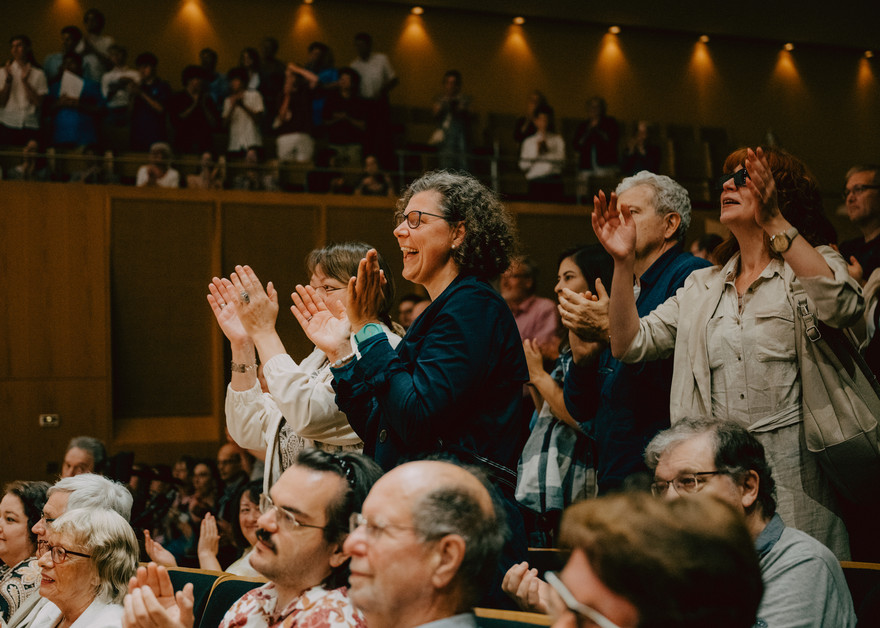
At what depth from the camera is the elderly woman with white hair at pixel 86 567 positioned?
7.63 ft

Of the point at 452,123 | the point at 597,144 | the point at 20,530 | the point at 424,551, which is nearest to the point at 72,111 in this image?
the point at 452,123

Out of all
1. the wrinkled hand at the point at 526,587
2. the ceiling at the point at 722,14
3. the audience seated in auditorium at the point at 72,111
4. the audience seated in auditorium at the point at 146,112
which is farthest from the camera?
the ceiling at the point at 722,14

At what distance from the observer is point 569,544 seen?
3.75ft

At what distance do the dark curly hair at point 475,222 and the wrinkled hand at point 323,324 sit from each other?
1.01 ft

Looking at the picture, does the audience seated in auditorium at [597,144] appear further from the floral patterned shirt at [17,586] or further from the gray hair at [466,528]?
the gray hair at [466,528]

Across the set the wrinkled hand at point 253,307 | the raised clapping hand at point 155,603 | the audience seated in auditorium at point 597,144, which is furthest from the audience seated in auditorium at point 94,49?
the raised clapping hand at point 155,603

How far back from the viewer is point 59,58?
24.6 feet

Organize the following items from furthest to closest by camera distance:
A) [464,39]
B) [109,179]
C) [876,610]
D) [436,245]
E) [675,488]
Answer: [464,39]
[109,179]
[436,245]
[675,488]
[876,610]

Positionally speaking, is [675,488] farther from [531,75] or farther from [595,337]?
[531,75]

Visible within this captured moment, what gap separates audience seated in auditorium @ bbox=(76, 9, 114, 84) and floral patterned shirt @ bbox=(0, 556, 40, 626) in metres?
5.57

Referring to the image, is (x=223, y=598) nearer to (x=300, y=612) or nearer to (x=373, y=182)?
(x=300, y=612)

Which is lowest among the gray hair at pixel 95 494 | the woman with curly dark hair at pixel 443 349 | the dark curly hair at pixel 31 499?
the dark curly hair at pixel 31 499

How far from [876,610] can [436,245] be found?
114 centimetres

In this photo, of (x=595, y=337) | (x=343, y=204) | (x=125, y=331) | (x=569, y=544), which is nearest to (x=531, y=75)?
(x=343, y=204)
